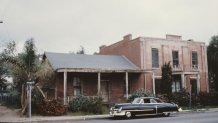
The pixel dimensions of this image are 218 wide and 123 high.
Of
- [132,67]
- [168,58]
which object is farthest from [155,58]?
[132,67]

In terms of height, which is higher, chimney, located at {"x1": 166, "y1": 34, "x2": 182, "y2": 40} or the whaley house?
chimney, located at {"x1": 166, "y1": 34, "x2": 182, "y2": 40}

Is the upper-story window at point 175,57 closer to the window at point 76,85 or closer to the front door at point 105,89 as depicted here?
the front door at point 105,89

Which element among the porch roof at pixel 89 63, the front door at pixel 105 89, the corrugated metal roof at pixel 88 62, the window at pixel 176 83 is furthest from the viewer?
the window at pixel 176 83

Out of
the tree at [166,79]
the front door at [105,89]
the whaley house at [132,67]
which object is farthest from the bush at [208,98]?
the front door at [105,89]

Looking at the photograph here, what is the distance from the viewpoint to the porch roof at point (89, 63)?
29031 mm

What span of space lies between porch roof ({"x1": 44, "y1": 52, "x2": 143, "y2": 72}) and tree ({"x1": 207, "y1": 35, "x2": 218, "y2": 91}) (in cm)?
1624

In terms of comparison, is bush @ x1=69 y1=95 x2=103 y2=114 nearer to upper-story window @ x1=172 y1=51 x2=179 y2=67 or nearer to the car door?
the car door

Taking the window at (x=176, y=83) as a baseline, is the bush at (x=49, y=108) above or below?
below

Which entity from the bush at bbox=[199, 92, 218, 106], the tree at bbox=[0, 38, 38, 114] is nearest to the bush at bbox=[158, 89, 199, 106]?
the bush at bbox=[199, 92, 218, 106]

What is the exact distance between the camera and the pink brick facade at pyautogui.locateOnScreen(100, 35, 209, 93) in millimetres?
33719

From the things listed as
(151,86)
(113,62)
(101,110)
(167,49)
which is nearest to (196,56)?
(167,49)

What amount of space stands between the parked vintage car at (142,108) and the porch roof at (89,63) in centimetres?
738

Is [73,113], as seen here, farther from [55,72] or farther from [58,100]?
[55,72]

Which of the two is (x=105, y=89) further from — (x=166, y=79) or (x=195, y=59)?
(x=195, y=59)
